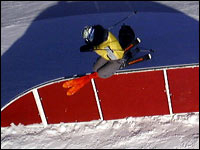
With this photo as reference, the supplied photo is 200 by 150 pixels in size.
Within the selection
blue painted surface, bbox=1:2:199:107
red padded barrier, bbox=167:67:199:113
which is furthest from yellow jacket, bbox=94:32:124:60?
blue painted surface, bbox=1:2:199:107

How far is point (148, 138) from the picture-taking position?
8914mm

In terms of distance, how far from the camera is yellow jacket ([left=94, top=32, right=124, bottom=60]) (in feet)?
18.0

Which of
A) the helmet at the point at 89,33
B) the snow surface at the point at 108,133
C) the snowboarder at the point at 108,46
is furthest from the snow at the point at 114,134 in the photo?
the helmet at the point at 89,33

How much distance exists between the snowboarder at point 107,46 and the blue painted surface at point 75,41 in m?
3.17

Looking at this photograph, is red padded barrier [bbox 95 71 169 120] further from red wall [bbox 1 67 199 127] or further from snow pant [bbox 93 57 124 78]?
snow pant [bbox 93 57 124 78]

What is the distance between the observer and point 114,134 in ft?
30.0

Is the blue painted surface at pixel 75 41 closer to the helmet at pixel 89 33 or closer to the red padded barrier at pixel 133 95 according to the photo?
the red padded barrier at pixel 133 95

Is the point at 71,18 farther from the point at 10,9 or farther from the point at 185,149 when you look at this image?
the point at 185,149

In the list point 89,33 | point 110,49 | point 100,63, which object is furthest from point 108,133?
point 89,33

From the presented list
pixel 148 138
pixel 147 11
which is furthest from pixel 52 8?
pixel 148 138

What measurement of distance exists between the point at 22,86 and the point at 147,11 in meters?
4.59

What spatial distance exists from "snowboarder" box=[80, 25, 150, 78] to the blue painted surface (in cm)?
317

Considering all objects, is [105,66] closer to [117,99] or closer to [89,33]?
[89,33]

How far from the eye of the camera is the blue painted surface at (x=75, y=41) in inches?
387
